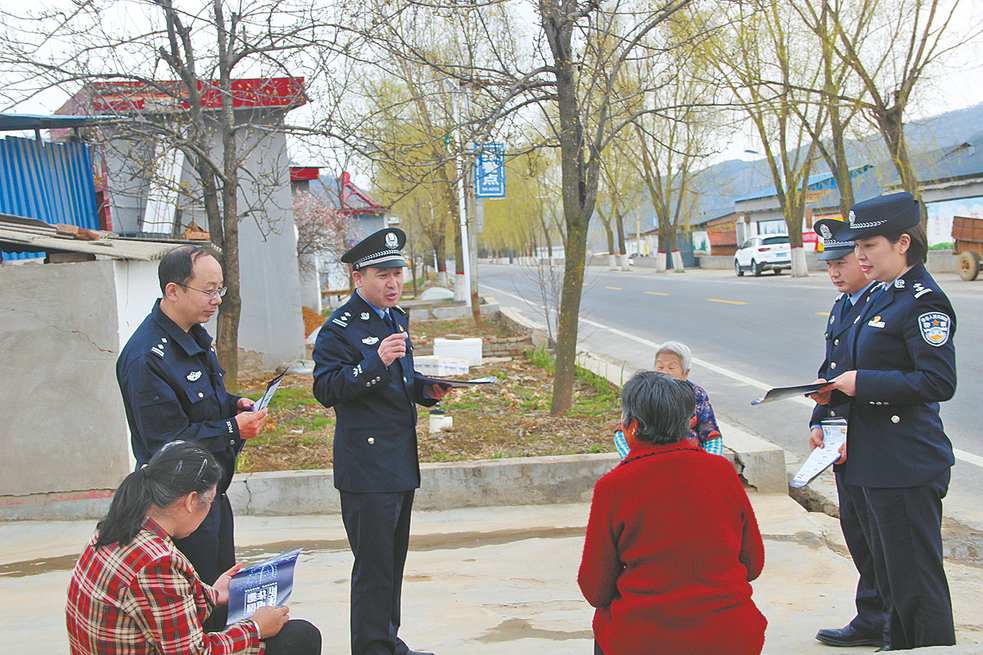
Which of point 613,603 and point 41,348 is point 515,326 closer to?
point 41,348

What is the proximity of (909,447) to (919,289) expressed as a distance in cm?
62

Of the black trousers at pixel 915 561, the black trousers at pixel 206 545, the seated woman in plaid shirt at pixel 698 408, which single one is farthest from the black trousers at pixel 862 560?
the black trousers at pixel 206 545

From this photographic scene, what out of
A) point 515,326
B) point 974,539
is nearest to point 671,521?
point 974,539

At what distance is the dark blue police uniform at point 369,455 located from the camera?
3.10m

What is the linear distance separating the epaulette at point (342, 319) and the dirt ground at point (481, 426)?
2927mm

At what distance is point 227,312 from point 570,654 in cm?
533

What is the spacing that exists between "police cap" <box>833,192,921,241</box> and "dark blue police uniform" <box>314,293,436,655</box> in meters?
2.02

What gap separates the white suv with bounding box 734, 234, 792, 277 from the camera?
96.8 feet

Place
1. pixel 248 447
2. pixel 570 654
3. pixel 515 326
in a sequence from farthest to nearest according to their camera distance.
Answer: pixel 515 326, pixel 248 447, pixel 570 654

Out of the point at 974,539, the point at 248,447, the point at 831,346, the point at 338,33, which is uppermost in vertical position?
the point at 338,33

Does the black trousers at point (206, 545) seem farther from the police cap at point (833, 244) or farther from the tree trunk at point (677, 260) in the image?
the tree trunk at point (677, 260)

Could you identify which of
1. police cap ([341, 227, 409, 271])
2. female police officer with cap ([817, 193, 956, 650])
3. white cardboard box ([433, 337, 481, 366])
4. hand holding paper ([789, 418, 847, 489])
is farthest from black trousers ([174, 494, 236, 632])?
white cardboard box ([433, 337, 481, 366])

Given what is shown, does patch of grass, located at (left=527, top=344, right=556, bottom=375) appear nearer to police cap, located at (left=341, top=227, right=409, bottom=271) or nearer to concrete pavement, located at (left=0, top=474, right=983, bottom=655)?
concrete pavement, located at (left=0, top=474, right=983, bottom=655)

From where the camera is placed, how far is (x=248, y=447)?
21.1 ft
